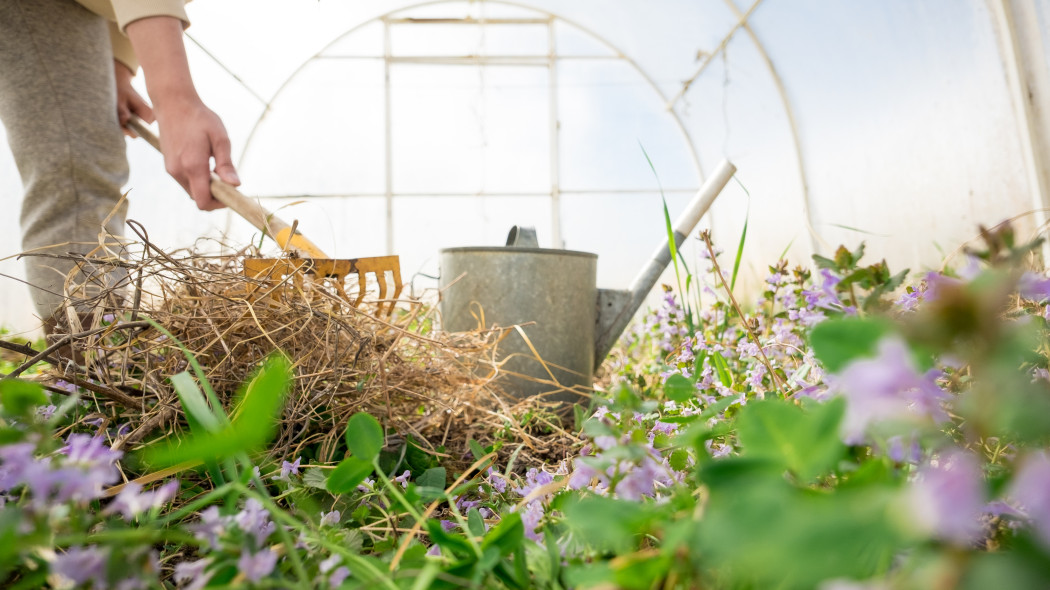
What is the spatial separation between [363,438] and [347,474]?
0.03 m

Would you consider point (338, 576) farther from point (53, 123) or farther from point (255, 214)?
point (53, 123)

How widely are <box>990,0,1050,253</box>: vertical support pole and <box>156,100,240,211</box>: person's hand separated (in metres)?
1.93

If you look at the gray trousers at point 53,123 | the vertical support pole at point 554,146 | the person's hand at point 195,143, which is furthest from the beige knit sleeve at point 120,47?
the vertical support pole at point 554,146

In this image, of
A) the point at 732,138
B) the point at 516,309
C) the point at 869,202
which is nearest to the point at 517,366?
the point at 516,309

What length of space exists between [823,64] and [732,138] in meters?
1.06

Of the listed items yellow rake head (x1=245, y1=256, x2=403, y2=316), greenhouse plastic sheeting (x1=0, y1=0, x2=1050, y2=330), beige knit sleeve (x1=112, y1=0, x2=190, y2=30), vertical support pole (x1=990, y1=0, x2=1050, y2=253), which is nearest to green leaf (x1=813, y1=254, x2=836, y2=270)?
yellow rake head (x1=245, y1=256, x2=403, y2=316)

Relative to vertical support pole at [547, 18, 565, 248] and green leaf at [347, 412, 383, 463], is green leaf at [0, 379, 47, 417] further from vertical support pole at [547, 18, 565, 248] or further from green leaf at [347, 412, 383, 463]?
vertical support pole at [547, 18, 565, 248]

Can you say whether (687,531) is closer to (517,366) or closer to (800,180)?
(517,366)

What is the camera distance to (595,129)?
4926mm

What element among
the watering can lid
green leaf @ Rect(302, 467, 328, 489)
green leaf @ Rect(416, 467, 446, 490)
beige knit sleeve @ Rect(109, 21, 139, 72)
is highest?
beige knit sleeve @ Rect(109, 21, 139, 72)

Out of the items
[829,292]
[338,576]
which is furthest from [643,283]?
[338,576]

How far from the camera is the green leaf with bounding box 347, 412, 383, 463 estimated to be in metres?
0.32

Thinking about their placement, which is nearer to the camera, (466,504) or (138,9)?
(466,504)

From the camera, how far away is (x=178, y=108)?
987 millimetres
